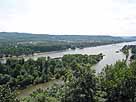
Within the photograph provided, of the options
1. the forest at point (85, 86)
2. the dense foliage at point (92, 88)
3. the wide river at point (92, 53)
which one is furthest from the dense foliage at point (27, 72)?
the dense foliage at point (92, 88)

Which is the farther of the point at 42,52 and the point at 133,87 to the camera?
the point at 42,52

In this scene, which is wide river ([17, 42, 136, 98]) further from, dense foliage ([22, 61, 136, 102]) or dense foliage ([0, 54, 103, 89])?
dense foliage ([22, 61, 136, 102])

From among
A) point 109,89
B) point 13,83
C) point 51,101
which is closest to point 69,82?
point 51,101

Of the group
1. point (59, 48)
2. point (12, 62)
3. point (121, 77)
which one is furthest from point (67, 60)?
point (59, 48)

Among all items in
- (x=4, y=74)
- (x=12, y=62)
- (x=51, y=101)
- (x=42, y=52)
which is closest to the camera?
(x=51, y=101)

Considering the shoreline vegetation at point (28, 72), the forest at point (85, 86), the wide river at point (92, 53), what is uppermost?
the forest at point (85, 86)

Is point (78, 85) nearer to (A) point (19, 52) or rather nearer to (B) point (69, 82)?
(B) point (69, 82)

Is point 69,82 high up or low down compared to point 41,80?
up

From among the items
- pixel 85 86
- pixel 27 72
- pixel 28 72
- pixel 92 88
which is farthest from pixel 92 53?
pixel 85 86

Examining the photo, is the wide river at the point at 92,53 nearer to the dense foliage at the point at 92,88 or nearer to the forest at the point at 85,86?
the forest at the point at 85,86

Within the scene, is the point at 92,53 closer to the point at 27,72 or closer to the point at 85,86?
the point at 27,72

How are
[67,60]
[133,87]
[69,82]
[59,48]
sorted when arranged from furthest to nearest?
[59,48]
[67,60]
[133,87]
[69,82]
